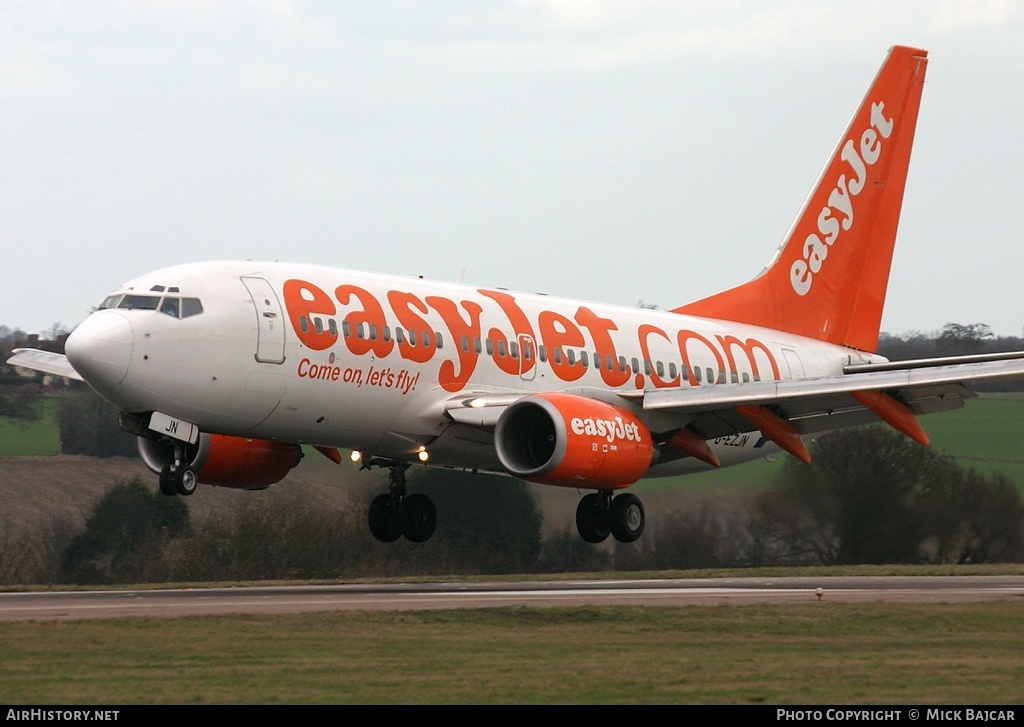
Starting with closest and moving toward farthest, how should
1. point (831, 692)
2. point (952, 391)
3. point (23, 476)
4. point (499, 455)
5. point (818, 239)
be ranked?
point (831, 692)
point (499, 455)
point (952, 391)
point (818, 239)
point (23, 476)

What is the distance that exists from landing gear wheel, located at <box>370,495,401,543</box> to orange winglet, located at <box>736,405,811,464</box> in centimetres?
712

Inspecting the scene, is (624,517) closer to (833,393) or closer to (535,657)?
(833,393)

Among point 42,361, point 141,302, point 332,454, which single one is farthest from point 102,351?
point 332,454

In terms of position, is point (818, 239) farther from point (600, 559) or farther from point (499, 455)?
point (499, 455)

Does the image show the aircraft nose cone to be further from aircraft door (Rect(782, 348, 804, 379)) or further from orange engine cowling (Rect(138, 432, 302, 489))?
aircraft door (Rect(782, 348, 804, 379))

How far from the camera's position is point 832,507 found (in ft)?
131

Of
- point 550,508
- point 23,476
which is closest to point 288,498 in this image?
point 550,508

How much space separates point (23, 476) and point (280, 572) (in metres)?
9.73

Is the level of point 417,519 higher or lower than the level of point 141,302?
lower

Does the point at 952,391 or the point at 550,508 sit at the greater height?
the point at 952,391

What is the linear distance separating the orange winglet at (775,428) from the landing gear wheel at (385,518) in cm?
712

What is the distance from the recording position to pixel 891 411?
32.0 m

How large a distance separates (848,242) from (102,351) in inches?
764

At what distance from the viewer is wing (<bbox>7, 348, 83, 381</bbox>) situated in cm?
3200
